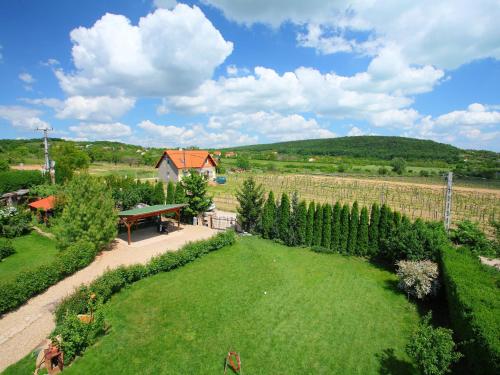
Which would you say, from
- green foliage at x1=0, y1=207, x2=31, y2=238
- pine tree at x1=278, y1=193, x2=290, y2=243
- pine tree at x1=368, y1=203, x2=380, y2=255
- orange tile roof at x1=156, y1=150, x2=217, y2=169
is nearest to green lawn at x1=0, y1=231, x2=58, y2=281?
green foliage at x1=0, y1=207, x2=31, y2=238

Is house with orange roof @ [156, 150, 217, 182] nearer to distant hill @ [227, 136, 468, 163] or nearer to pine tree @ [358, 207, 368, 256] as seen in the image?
pine tree @ [358, 207, 368, 256]

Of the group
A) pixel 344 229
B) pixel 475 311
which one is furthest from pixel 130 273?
pixel 475 311

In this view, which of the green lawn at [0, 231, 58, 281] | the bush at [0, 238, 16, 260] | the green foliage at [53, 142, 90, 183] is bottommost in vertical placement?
the green lawn at [0, 231, 58, 281]

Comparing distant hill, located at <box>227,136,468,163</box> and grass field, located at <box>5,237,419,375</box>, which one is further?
distant hill, located at <box>227,136,468,163</box>

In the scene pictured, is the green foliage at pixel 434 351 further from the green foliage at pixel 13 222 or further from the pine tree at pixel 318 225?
the green foliage at pixel 13 222

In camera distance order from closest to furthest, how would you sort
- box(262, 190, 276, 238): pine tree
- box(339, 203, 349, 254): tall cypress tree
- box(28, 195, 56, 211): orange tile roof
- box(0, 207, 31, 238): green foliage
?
box(339, 203, 349, 254): tall cypress tree
box(0, 207, 31, 238): green foliage
box(262, 190, 276, 238): pine tree
box(28, 195, 56, 211): orange tile roof

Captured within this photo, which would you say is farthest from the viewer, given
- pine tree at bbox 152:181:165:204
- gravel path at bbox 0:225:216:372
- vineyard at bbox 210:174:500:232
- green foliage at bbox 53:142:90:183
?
green foliage at bbox 53:142:90:183

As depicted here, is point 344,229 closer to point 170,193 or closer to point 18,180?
point 170,193

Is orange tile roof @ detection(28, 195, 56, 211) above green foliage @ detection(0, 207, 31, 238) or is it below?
above

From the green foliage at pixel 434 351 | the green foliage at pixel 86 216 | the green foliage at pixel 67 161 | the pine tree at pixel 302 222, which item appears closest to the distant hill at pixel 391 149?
the pine tree at pixel 302 222
